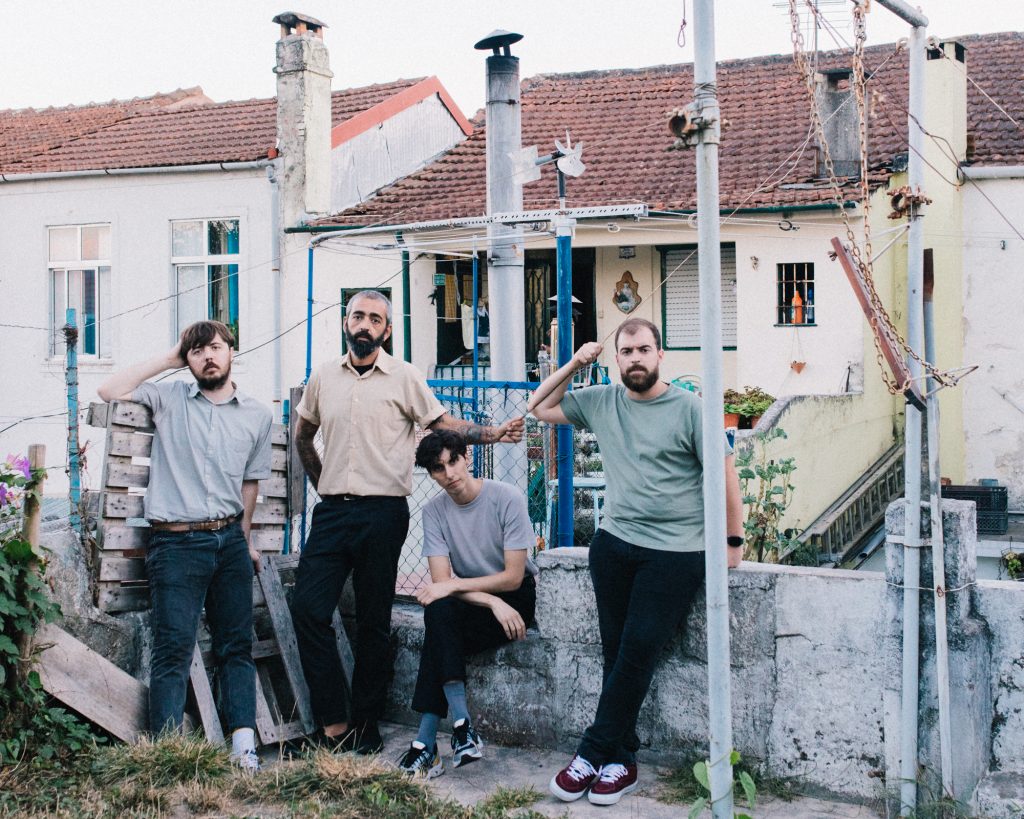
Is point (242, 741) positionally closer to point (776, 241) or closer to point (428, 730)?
point (428, 730)

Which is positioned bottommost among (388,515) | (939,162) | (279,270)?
(388,515)

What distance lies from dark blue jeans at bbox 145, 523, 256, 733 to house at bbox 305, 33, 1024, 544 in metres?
6.35

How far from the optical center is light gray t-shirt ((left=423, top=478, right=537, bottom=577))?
17.0 feet

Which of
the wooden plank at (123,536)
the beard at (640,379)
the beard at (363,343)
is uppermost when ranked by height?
the beard at (363,343)

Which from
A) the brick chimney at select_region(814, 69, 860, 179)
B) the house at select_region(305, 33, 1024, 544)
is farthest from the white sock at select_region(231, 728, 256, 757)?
the brick chimney at select_region(814, 69, 860, 179)

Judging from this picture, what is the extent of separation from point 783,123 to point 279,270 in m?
6.69

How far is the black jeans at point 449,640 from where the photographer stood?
5.04 metres

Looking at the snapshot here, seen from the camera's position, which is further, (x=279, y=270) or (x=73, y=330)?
(x=279, y=270)

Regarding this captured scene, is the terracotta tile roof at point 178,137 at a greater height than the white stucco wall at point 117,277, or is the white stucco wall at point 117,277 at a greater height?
the terracotta tile roof at point 178,137

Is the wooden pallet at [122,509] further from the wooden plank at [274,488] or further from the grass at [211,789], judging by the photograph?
the grass at [211,789]

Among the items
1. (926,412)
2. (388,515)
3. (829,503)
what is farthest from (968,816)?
(829,503)

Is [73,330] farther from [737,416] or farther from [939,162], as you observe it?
[939,162]

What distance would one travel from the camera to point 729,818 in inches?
137

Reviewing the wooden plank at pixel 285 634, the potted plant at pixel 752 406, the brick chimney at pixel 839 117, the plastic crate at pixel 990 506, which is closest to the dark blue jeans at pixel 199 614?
the wooden plank at pixel 285 634
